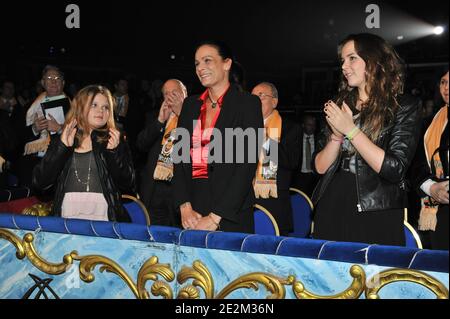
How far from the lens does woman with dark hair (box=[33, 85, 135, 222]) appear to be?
3334mm

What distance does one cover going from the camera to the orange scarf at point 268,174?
474 centimetres

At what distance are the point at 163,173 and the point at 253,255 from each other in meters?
2.01

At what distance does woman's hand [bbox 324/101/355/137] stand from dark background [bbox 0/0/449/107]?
7.54 metres

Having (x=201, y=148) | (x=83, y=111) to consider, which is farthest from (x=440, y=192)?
(x=83, y=111)

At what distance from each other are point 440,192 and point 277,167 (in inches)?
87.0

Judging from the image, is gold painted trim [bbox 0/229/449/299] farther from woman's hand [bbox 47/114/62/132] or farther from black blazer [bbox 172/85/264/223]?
woman's hand [bbox 47/114/62/132]

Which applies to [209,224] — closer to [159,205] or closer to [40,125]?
[159,205]

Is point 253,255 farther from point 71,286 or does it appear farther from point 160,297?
point 71,286

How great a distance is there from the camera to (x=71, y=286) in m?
2.71

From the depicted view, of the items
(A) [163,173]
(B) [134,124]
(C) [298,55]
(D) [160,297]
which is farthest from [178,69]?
(D) [160,297]

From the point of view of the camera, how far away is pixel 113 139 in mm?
3422

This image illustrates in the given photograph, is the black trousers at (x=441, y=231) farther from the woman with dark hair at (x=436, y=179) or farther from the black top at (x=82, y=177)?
the black top at (x=82, y=177)

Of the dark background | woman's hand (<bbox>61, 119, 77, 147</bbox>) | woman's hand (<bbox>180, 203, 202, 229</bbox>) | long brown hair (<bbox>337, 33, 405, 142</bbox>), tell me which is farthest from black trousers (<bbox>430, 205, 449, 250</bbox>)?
the dark background

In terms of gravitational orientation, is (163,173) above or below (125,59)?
below
